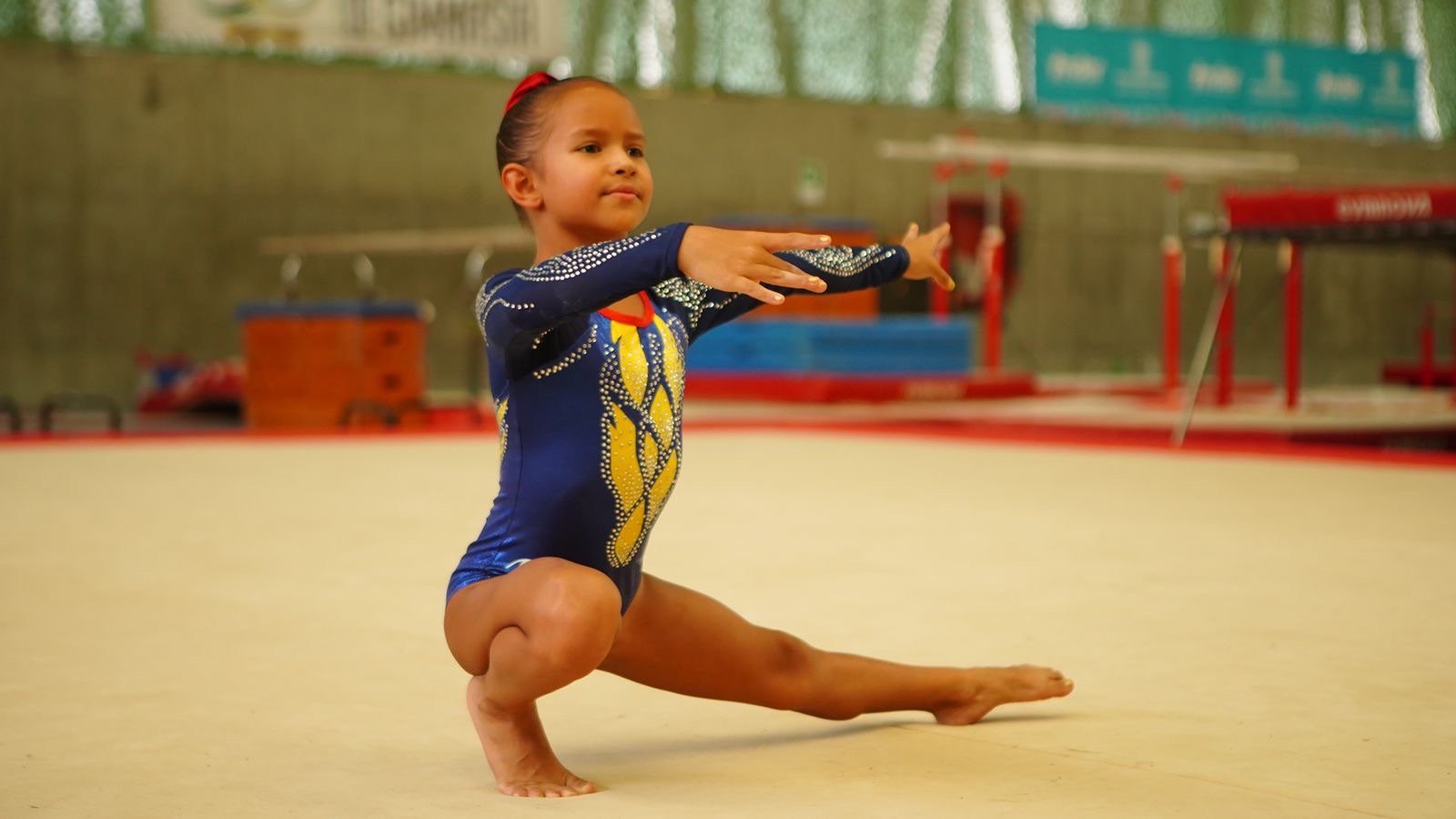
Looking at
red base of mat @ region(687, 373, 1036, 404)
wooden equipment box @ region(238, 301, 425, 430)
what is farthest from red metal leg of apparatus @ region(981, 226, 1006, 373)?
wooden equipment box @ region(238, 301, 425, 430)

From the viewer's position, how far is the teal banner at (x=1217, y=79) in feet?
45.4

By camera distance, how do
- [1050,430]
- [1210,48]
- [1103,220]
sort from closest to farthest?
1. [1050,430]
2. [1210,48]
3. [1103,220]

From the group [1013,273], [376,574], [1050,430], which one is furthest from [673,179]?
[376,574]

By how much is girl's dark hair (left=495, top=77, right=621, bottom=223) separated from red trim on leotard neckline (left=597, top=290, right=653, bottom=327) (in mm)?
178

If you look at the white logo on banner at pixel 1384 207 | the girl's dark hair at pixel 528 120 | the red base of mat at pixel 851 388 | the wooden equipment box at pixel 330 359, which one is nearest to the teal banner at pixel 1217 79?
the red base of mat at pixel 851 388

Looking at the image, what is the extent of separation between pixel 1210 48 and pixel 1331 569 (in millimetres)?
11871

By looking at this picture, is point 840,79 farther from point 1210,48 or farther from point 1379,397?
point 1379,397

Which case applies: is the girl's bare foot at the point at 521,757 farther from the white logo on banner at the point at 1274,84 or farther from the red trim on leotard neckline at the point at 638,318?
the white logo on banner at the point at 1274,84

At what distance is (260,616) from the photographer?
3.12 m

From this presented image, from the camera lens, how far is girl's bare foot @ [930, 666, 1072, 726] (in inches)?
88.4

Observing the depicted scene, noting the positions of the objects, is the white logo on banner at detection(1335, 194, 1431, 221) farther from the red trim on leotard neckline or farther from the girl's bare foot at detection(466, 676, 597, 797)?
the girl's bare foot at detection(466, 676, 597, 797)

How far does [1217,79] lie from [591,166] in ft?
44.7

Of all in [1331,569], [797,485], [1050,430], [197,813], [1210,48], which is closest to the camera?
[197,813]

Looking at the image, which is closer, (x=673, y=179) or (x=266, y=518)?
(x=266, y=518)
